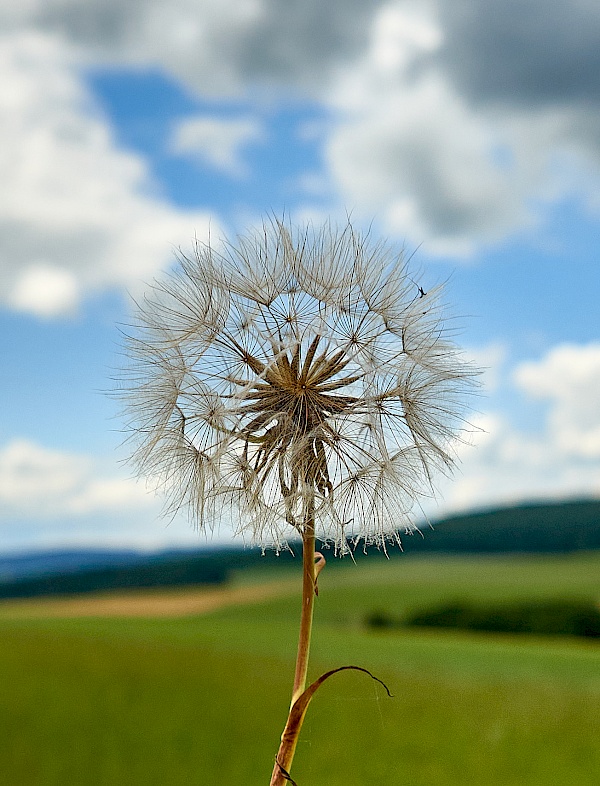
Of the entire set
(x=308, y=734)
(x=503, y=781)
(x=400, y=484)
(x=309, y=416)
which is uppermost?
(x=309, y=416)

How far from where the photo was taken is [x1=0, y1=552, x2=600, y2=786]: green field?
7348 millimetres

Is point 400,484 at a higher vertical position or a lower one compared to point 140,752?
higher

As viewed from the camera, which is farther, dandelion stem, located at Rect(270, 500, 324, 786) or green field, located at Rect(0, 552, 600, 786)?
green field, located at Rect(0, 552, 600, 786)

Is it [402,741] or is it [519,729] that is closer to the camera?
[402,741]

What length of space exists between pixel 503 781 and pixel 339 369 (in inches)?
228

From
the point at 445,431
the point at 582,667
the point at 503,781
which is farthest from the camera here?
the point at 582,667

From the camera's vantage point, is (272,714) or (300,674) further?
(272,714)

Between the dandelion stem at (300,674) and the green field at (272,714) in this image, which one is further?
the green field at (272,714)

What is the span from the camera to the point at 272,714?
28.3ft

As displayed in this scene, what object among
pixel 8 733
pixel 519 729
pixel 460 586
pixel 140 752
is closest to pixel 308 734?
pixel 140 752

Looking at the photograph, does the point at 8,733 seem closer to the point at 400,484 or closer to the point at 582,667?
the point at 400,484

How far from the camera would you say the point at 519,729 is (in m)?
8.34

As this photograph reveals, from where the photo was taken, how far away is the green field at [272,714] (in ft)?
24.1

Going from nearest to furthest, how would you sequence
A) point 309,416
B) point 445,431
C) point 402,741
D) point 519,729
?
point 309,416, point 445,431, point 402,741, point 519,729
